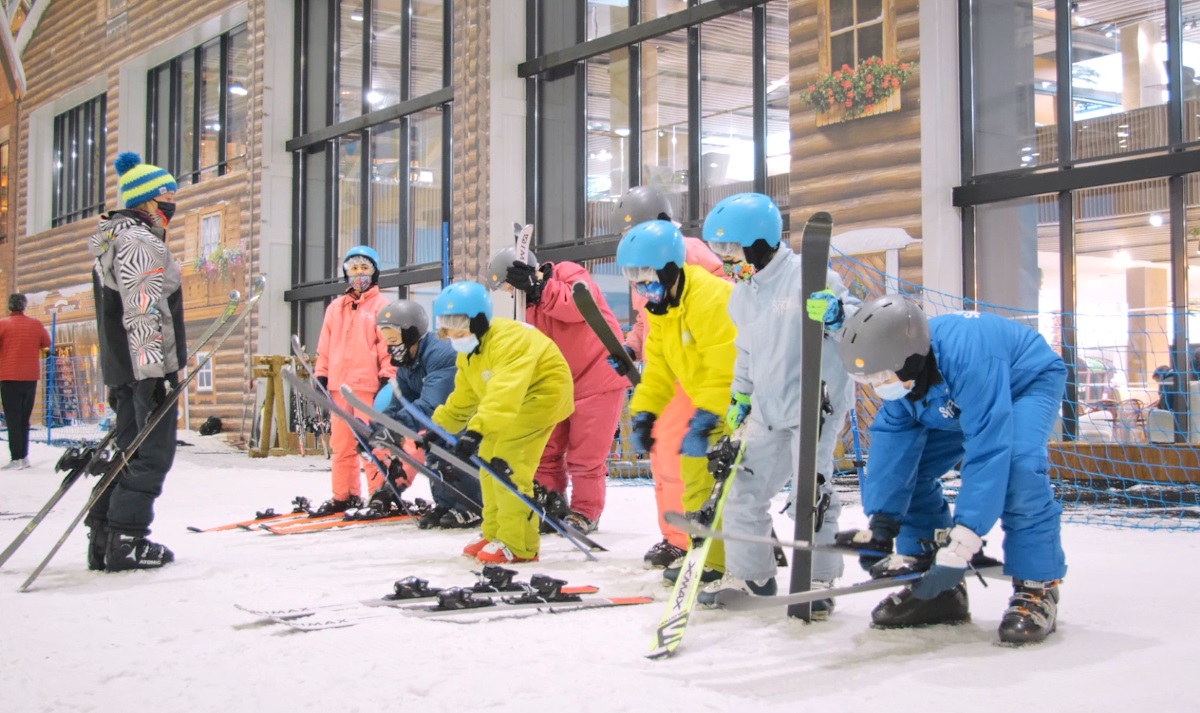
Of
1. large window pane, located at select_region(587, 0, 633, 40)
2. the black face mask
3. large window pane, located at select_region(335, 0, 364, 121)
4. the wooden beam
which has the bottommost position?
the black face mask

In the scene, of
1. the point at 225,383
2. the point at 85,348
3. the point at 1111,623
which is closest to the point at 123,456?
the point at 1111,623

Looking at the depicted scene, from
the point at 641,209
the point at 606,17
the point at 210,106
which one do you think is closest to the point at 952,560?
the point at 641,209

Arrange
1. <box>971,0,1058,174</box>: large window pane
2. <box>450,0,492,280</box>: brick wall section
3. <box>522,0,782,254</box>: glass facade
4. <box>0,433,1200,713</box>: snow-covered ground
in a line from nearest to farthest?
<box>0,433,1200,713</box>: snow-covered ground → <box>971,0,1058,174</box>: large window pane → <box>522,0,782,254</box>: glass facade → <box>450,0,492,280</box>: brick wall section

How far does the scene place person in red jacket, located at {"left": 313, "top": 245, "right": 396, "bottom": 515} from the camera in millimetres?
6590

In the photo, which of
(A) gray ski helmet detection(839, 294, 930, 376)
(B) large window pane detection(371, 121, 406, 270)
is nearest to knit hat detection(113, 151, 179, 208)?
(A) gray ski helmet detection(839, 294, 930, 376)

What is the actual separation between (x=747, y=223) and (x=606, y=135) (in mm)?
8068

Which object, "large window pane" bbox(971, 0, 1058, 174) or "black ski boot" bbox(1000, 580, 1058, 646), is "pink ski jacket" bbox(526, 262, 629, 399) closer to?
"black ski boot" bbox(1000, 580, 1058, 646)

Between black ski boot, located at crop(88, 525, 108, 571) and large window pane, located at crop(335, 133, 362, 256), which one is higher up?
large window pane, located at crop(335, 133, 362, 256)

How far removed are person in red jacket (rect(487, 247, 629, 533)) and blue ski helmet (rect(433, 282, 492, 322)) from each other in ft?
2.54

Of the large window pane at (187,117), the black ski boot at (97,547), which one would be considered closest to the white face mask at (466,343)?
the black ski boot at (97,547)

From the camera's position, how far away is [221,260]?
16.4m

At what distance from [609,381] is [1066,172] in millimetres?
4104

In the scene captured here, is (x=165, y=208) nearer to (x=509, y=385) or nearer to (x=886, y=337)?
(x=509, y=385)

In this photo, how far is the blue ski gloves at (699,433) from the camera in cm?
392
